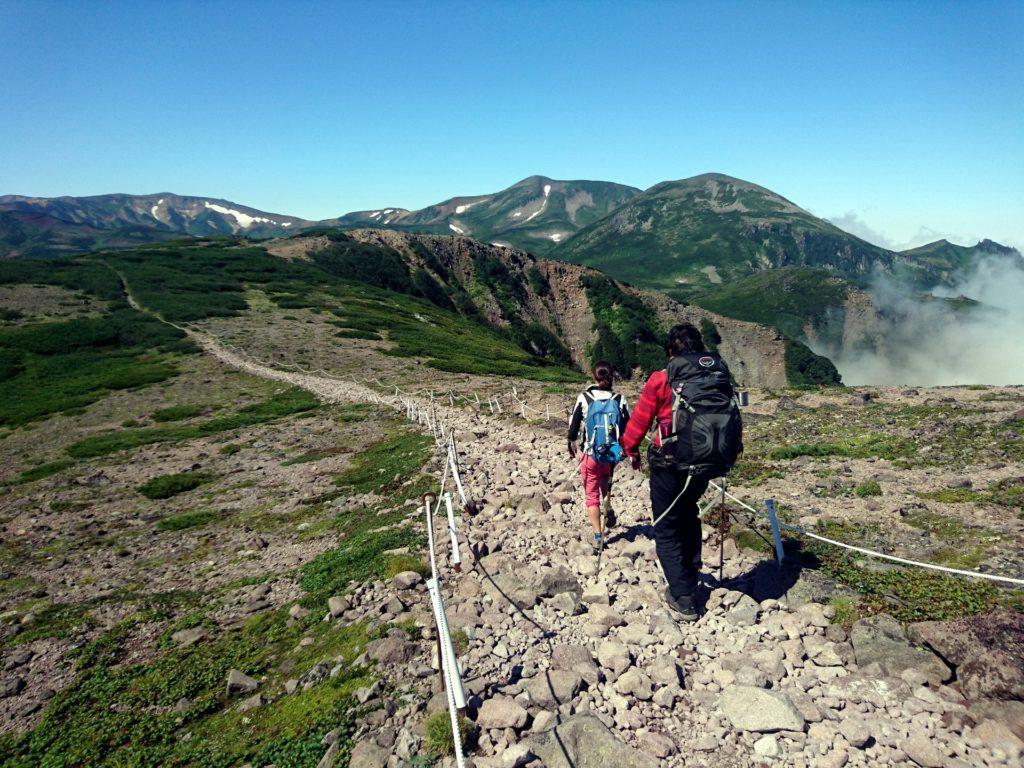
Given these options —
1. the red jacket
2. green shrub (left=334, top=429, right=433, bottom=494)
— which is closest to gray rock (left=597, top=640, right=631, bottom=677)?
the red jacket

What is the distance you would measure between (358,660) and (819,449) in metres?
12.9

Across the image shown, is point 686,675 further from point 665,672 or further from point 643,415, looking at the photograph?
point 643,415

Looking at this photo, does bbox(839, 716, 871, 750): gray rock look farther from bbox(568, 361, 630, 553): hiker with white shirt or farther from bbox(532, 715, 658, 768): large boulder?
bbox(568, 361, 630, 553): hiker with white shirt

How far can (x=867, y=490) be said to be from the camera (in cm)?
1028

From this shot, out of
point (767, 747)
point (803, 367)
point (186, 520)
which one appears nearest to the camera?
point (767, 747)

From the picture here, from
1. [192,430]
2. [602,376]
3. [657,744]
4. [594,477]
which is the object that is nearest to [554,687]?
[657,744]

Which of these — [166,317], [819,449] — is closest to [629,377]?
[166,317]

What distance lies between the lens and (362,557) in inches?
384

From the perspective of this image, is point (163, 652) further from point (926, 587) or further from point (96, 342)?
point (96, 342)

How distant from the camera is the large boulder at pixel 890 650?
499 centimetres

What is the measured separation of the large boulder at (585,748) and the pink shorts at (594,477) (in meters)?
4.36

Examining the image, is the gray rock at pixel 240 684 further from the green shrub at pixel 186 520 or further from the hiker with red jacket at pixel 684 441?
the green shrub at pixel 186 520

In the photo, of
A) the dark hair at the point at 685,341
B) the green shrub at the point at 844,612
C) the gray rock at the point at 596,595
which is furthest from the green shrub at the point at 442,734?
the dark hair at the point at 685,341

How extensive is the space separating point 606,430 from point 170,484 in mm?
18978
